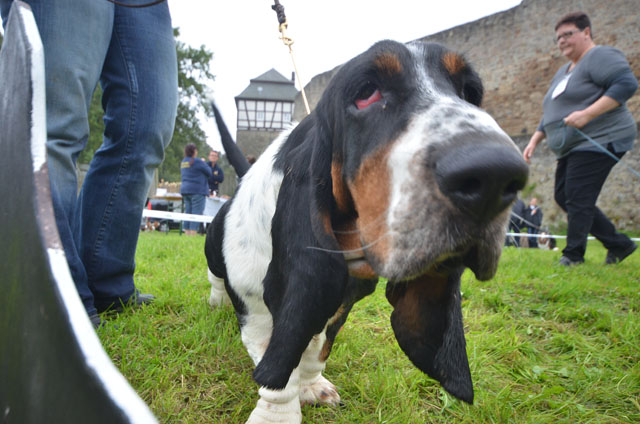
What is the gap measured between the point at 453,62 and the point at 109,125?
5.60 feet

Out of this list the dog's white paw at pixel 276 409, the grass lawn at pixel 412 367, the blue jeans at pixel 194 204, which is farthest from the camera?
the blue jeans at pixel 194 204

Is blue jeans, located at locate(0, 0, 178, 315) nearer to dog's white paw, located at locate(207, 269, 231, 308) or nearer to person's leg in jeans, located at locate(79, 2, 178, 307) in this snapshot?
person's leg in jeans, located at locate(79, 2, 178, 307)

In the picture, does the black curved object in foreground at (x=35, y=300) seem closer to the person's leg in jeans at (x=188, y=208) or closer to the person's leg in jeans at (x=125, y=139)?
the person's leg in jeans at (x=125, y=139)

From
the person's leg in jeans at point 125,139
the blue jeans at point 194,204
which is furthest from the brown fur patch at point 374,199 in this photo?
the blue jeans at point 194,204

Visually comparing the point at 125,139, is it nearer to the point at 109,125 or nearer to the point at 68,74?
the point at 109,125

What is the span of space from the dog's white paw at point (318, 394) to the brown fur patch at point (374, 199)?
2.61 feet

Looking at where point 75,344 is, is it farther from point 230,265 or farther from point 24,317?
point 230,265

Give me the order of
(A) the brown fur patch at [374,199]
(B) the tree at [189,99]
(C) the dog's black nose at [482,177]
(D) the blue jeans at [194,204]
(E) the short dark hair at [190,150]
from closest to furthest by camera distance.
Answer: (C) the dog's black nose at [482,177], (A) the brown fur patch at [374,199], (E) the short dark hair at [190,150], (D) the blue jeans at [194,204], (B) the tree at [189,99]

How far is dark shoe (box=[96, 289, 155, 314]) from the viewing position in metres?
2.17

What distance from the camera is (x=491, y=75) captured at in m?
17.3

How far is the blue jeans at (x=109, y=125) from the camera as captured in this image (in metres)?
1.65

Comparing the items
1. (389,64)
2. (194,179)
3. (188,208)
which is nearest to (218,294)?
(389,64)

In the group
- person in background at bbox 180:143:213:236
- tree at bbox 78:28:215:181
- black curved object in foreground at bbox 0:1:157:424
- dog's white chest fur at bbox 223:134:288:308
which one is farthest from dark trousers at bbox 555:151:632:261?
tree at bbox 78:28:215:181

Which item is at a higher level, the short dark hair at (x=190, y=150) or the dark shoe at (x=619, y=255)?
the short dark hair at (x=190, y=150)
